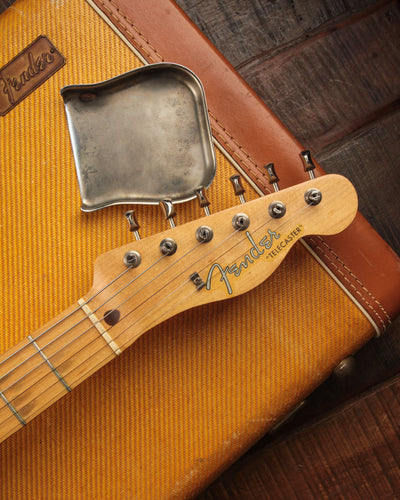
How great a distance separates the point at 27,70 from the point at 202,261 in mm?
434

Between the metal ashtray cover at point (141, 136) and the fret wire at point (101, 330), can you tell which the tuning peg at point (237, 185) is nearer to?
the metal ashtray cover at point (141, 136)

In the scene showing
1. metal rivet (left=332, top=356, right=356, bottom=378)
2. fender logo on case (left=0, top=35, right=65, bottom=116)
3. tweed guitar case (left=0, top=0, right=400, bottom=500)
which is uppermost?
fender logo on case (left=0, top=35, right=65, bottom=116)

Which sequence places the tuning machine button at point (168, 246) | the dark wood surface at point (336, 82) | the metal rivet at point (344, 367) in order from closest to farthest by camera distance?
the tuning machine button at point (168, 246)
the metal rivet at point (344, 367)
the dark wood surface at point (336, 82)

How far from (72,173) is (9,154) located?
108 mm

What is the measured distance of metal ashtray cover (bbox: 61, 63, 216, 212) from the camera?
75cm

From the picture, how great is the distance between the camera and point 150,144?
756 millimetres

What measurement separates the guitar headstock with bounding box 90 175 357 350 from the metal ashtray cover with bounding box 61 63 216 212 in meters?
0.09

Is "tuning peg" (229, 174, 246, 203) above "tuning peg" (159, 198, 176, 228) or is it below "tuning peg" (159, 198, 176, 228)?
below

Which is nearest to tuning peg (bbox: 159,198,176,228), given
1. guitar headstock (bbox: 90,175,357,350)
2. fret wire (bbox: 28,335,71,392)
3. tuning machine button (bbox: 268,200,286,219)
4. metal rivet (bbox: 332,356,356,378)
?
guitar headstock (bbox: 90,175,357,350)

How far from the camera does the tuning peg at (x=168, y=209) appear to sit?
0.71 m

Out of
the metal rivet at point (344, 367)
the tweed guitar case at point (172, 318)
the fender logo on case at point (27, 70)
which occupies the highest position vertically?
the fender logo on case at point (27, 70)

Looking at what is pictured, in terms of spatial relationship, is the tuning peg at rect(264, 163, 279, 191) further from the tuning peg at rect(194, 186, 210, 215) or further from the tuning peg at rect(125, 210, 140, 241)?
the tuning peg at rect(125, 210, 140, 241)

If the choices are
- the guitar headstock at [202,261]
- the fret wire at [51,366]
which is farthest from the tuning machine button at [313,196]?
the fret wire at [51,366]

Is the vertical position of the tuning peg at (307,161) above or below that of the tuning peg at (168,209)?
below
